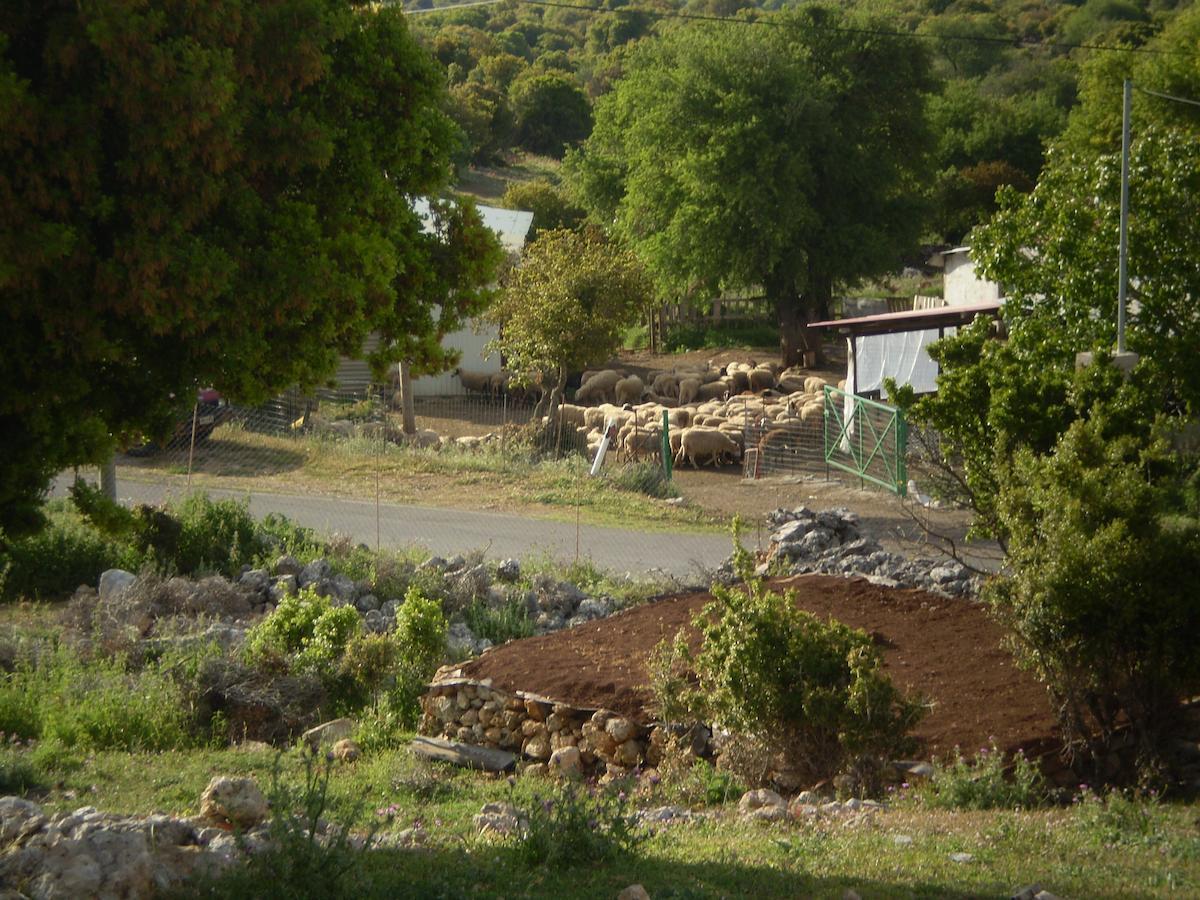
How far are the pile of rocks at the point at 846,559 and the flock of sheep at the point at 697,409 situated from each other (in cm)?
951

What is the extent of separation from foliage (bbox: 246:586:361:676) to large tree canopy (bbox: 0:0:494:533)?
3778 mm

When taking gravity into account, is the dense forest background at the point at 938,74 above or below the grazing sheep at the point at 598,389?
above

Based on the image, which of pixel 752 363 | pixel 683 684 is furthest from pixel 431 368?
pixel 752 363

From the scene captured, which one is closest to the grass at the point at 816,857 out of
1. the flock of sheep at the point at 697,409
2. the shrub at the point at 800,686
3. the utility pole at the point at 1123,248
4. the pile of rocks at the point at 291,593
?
the shrub at the point at 800,686

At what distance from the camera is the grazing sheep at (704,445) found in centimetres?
2703

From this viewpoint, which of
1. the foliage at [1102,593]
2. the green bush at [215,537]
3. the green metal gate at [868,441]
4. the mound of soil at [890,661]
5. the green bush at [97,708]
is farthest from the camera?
the green metal gate at [868,441]

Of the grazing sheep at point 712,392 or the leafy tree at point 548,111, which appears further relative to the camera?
the leafy tree at point 548,111

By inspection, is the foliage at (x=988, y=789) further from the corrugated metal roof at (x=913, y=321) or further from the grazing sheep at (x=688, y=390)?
the grazing sheep at (x=688, y=390)

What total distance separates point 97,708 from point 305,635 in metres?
1.92

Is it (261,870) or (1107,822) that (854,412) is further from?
(261,870)

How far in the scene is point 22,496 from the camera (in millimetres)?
6926

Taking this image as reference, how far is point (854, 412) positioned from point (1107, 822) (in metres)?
19.3

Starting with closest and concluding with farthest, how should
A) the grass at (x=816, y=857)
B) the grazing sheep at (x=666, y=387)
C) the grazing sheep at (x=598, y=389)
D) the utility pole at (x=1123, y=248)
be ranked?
the grass at (x=816, y=857), the utility pole at (x=1123, y=248), the grazing sheep at (x=598, y=389), the grazing sheep at (x=666, y=387)

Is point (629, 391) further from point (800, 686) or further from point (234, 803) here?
point (234, 803)
